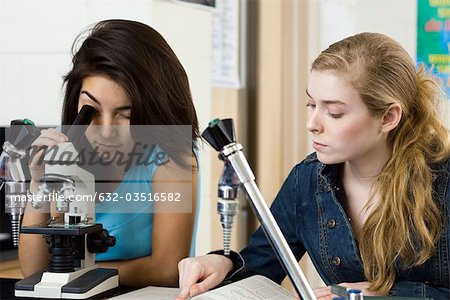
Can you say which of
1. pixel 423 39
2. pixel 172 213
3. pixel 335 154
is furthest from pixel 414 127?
pixel 423 39

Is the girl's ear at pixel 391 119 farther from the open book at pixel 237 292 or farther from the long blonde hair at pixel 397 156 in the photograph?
the open book at pixel 237 292

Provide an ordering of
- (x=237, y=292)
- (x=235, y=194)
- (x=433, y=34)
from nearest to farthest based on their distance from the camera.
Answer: (x=235, y=194), (x=237, y=292), (x=433, y=34)

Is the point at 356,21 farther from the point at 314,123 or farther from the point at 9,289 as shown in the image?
the point at 9,289

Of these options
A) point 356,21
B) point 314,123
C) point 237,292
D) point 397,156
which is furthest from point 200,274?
point 356,21

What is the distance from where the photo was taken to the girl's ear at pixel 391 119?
1.55 metres

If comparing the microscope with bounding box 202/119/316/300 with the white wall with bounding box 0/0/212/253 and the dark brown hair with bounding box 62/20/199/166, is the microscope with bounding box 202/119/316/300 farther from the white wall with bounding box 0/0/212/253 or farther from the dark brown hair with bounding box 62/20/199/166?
the white wall with bounding box 0/0/212/253

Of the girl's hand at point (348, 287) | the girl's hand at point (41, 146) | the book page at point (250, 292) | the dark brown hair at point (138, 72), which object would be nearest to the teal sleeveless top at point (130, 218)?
the dark brown hair at point (138, 72)

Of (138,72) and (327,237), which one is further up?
(138,72)

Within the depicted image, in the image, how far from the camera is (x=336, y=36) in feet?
11.4

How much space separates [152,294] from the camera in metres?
1.46

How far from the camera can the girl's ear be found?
1.55m

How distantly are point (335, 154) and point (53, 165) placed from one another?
1.81ft

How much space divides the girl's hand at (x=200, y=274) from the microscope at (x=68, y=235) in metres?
0.17

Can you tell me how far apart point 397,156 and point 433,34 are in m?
1.86
